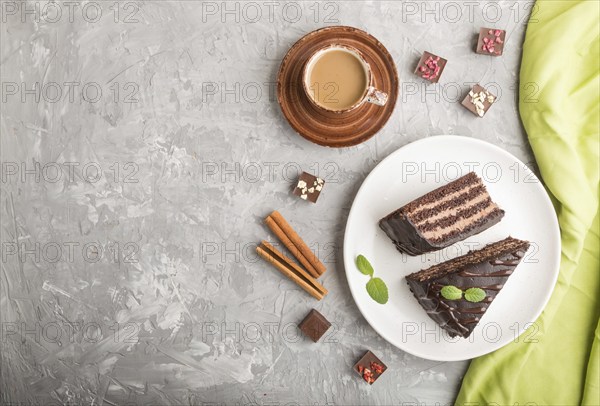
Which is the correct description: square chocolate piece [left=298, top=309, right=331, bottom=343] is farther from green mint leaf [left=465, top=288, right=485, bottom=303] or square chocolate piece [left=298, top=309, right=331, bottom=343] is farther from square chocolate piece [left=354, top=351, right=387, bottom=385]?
green mint leaf [left=465, top=288, right=485, bottom=303]

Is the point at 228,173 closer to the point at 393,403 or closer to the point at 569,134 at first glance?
the point at 393,403

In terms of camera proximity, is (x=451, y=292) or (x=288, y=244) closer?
(x=451, y=292)

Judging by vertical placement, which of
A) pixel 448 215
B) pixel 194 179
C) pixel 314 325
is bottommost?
pixel 314 325

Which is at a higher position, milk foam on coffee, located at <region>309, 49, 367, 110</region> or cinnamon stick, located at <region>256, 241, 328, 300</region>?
milk foam on coffee, located at <region>309, 49, 367, 110</region>

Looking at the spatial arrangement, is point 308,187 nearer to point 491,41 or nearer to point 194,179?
point 194,179

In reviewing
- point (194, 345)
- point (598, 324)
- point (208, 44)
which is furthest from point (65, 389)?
point (598, 324)

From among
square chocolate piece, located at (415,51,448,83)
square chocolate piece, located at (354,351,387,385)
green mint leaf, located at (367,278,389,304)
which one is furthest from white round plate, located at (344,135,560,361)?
square chocolate piece, located at (415,51,448,83)

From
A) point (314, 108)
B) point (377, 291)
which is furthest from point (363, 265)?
point (314, 108)
